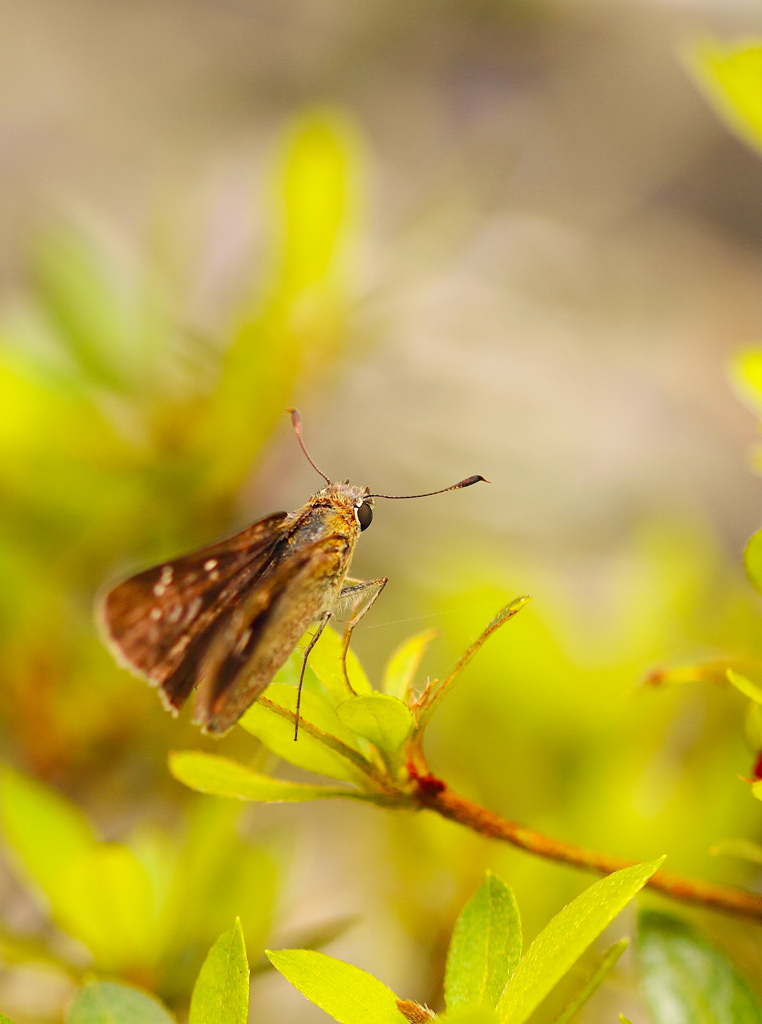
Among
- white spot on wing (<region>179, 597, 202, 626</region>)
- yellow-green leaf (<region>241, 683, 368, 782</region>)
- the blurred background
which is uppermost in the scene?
yellow-green leaf (<region>241, 683, 368, 782</region>)

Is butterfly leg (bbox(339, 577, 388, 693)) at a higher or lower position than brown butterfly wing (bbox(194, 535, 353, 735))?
lower

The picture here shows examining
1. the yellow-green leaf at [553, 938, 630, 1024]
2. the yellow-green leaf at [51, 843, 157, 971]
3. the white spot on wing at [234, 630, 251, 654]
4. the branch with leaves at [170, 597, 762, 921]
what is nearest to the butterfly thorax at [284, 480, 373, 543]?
the white spot on wing at [234, 630, 251, 654]

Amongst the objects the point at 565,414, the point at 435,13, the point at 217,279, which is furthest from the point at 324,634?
the point at 435,13

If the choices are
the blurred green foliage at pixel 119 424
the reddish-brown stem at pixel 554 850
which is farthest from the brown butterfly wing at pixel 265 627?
the blurred green foliage at pixel 119 424

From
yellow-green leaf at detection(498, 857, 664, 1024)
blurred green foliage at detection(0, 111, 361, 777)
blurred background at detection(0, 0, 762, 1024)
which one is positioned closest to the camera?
yellow-green leaf at detection(498, 857, 664, 1024)

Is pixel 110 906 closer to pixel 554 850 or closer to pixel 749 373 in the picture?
pixel 554 850

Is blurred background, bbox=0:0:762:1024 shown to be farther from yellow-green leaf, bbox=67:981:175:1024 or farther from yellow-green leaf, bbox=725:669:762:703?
yellow-green leaf, bbox=725:669:762:703

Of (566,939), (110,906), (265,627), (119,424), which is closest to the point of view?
(566,939)

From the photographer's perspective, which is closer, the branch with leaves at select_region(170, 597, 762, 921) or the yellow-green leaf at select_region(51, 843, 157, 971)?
the branch with leaves at select_region(170, 597, 762, 921)

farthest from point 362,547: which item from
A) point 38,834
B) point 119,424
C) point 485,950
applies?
point 485,950
